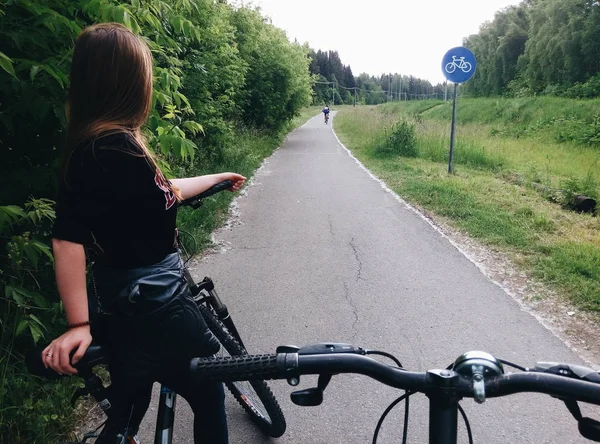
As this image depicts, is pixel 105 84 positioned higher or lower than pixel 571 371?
higher

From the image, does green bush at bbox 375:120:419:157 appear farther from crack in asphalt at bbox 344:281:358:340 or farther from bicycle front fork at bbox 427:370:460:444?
bicycle front fork at bbox 427:370:460:444

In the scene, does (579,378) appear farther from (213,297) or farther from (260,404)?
→ (260,404)

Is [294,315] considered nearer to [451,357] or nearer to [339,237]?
[451,357]

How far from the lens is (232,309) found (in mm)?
4609

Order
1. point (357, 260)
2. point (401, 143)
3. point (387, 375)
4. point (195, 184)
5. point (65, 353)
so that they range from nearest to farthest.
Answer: point (387, 375)
point (65, 353)
point (195, 184)
point (357, 260)
point (401, 143)

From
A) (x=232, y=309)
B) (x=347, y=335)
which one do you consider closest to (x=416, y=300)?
(x=347, y=335)

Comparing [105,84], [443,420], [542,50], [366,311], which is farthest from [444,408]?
[542,50]

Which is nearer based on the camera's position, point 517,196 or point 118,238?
point 118,238

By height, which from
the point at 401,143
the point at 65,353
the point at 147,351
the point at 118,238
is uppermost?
the point at 118,238

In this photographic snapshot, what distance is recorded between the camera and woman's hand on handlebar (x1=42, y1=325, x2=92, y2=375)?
4.15 ft

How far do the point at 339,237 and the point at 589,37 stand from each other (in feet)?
115

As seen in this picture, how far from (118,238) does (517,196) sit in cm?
922

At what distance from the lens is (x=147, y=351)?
151 centimetres

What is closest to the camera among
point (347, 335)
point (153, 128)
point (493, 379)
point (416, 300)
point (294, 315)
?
point (493, 379)
